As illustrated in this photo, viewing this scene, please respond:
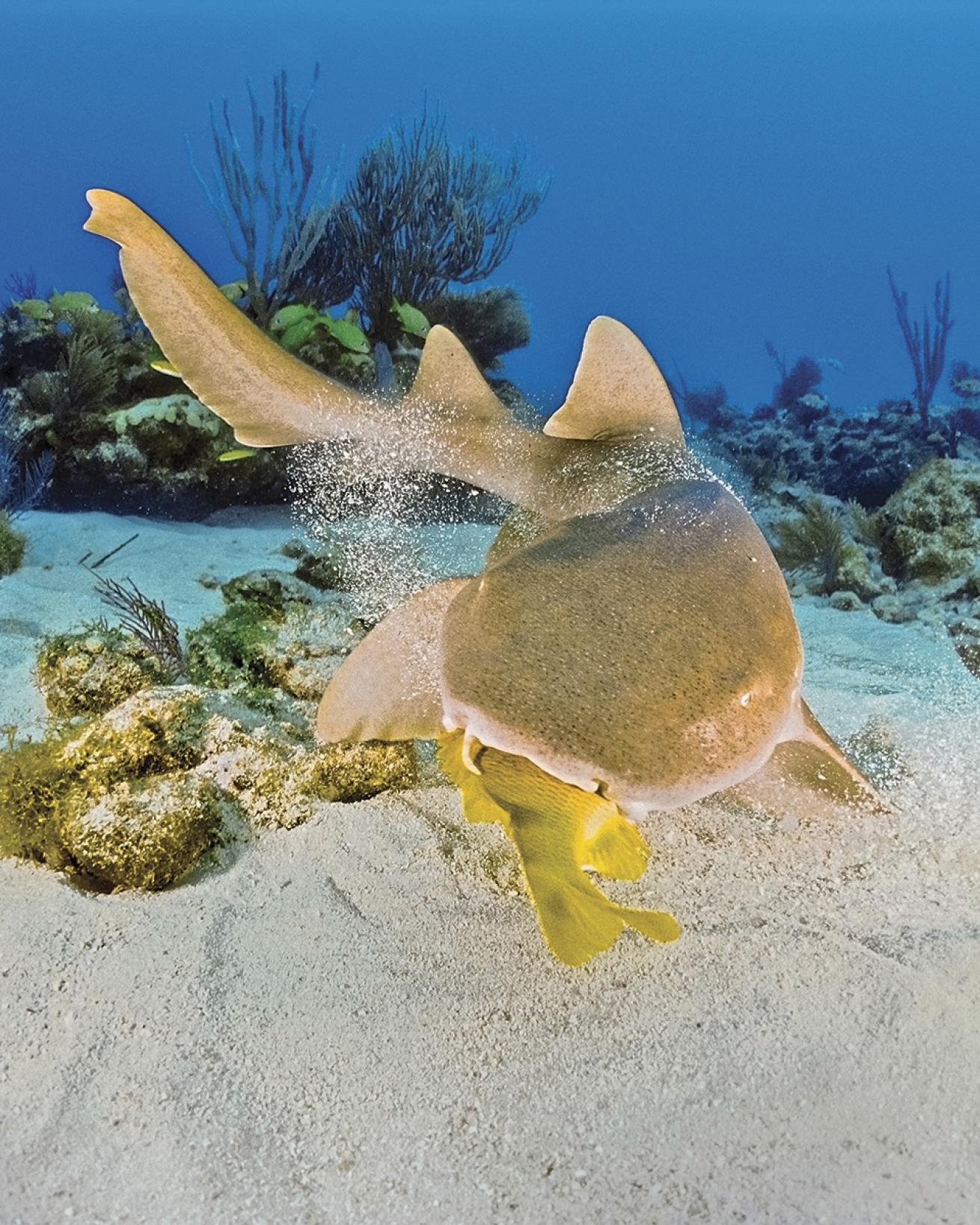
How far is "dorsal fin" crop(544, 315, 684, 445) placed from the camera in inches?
110

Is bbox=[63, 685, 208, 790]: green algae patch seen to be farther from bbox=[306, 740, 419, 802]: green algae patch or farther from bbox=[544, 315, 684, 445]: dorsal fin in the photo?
bbox=[544, 315, 684, 445]: dorsal fin

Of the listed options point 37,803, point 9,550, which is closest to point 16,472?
point 9,550

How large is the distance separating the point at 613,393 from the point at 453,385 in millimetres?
631

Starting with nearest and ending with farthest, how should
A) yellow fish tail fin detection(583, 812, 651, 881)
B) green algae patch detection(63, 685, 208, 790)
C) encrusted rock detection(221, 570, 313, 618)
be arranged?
yellow fish tail fin detection(583, 812, 651, 881) → green algae patch detection(63, 685, 208, 790) → encrusted rock detection(221, 570, 313, 618)

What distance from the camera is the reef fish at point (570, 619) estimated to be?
4.41ft

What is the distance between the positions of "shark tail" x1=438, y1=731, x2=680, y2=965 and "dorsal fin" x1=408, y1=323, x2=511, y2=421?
173cm

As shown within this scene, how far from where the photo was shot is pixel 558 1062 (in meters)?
1.63

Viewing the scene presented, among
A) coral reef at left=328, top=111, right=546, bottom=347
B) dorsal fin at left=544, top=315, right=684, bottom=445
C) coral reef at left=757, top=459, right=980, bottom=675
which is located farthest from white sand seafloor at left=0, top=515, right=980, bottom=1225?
coral reef at left=328, top=111, right=546, bottom=347

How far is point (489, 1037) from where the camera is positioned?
1.70 metres

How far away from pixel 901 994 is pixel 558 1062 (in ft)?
2.69

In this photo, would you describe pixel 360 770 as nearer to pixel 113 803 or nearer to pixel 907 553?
pixel 113 803

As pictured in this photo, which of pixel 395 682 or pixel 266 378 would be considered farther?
pixel 266 378

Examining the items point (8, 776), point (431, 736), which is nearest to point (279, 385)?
point (431, 736)

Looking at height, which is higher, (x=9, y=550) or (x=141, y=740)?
(x=141, y=740)
